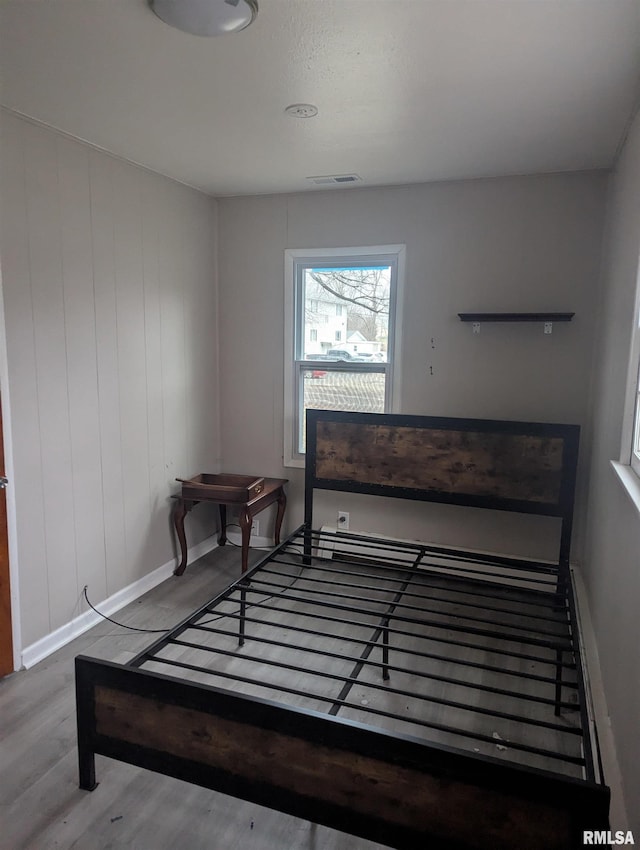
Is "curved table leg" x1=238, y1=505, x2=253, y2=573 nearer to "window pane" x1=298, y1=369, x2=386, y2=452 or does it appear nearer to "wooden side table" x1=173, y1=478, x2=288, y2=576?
"wooden side table" x1=173, y1=478, x2=288, y2=576

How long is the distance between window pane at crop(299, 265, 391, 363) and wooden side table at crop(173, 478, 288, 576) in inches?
36.8

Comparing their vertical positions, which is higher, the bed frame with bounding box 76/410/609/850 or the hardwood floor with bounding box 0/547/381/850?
the bed frame with bounding box 76/410/609/850

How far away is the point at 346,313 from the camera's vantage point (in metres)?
3.64

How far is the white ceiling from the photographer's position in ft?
Result: 5.21

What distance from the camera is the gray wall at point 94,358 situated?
2396 millimetres

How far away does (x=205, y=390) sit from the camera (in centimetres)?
382

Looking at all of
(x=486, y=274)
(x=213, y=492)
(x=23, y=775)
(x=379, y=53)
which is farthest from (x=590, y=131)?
(x=23, y=775)

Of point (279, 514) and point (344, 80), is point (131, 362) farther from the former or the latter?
point (344, 80)

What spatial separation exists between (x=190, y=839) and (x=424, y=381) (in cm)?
259

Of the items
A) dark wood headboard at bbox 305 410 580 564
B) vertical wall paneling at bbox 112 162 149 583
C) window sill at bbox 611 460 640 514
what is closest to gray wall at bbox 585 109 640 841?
window sill at bbox 611 460 640 514

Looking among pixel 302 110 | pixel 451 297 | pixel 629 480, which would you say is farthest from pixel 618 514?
pixel 302 110

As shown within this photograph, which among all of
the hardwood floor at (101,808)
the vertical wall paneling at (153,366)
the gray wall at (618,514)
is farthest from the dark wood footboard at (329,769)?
the vertical wall paneling at (153,366)

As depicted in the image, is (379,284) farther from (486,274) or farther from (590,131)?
(590,131)

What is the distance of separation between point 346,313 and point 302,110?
153cm
